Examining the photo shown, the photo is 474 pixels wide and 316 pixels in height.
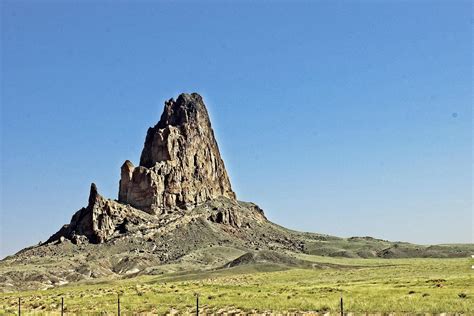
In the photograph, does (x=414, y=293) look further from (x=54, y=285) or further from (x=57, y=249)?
(x=57, y=249)

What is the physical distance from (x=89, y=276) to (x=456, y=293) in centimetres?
12221

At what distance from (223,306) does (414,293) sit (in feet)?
49.9

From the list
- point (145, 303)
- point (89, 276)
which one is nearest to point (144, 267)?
point (89, 276)

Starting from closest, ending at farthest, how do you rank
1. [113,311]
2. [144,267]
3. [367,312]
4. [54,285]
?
1. [367,312]
2. [113,311]
3. [54,285]
4. [144,267]

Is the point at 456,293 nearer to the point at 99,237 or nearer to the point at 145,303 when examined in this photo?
the point at 145,303

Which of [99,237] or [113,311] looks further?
[99,237]

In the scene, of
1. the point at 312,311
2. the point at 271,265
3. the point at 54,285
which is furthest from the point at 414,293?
the point at 54,285

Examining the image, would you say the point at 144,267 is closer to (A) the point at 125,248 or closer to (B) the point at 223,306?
(A) the point at 125,248

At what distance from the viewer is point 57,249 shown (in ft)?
634

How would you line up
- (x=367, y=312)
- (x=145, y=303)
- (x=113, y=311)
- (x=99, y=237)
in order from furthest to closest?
(x=99, y=237) < (x=145, y=303) < (x=113, y=311) < (x=367, y=312)

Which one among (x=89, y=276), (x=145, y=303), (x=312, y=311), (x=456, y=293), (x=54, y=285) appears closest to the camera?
(x=312, y=311)

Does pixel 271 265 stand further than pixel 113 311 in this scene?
Yes

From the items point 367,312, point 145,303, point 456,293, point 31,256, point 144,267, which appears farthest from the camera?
point 31,256

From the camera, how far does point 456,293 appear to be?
47812mm
